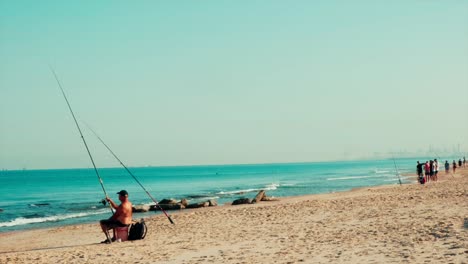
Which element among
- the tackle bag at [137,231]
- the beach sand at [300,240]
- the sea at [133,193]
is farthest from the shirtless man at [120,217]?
the sea at [133,193]

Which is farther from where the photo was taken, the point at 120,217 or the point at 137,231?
the point at 137,231

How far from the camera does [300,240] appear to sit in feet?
35.2

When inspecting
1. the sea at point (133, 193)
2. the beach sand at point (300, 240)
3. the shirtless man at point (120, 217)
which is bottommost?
the sea at point (133, 193)

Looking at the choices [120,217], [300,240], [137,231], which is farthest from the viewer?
[137,231]

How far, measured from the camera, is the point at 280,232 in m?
12.1

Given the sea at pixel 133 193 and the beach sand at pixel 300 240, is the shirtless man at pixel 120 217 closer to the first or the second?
the beach sand at pixel 300 240

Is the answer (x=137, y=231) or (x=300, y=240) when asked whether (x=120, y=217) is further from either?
(x=300, y=240)

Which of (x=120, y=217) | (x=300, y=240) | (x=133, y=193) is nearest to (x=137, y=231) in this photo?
(x=120, y=217)

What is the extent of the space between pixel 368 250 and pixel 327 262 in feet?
3.53

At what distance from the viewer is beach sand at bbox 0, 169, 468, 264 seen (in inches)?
350

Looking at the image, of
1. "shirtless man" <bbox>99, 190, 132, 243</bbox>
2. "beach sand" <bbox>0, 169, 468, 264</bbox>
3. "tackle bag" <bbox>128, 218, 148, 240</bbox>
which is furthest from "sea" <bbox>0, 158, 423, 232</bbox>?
"shirtless man" <bbox>99, 190, 132, 243</bbox>

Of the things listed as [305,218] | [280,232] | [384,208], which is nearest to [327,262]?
[280,232]

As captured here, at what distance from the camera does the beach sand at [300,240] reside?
8.88 meters

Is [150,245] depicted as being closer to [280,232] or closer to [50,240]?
[280,232]
